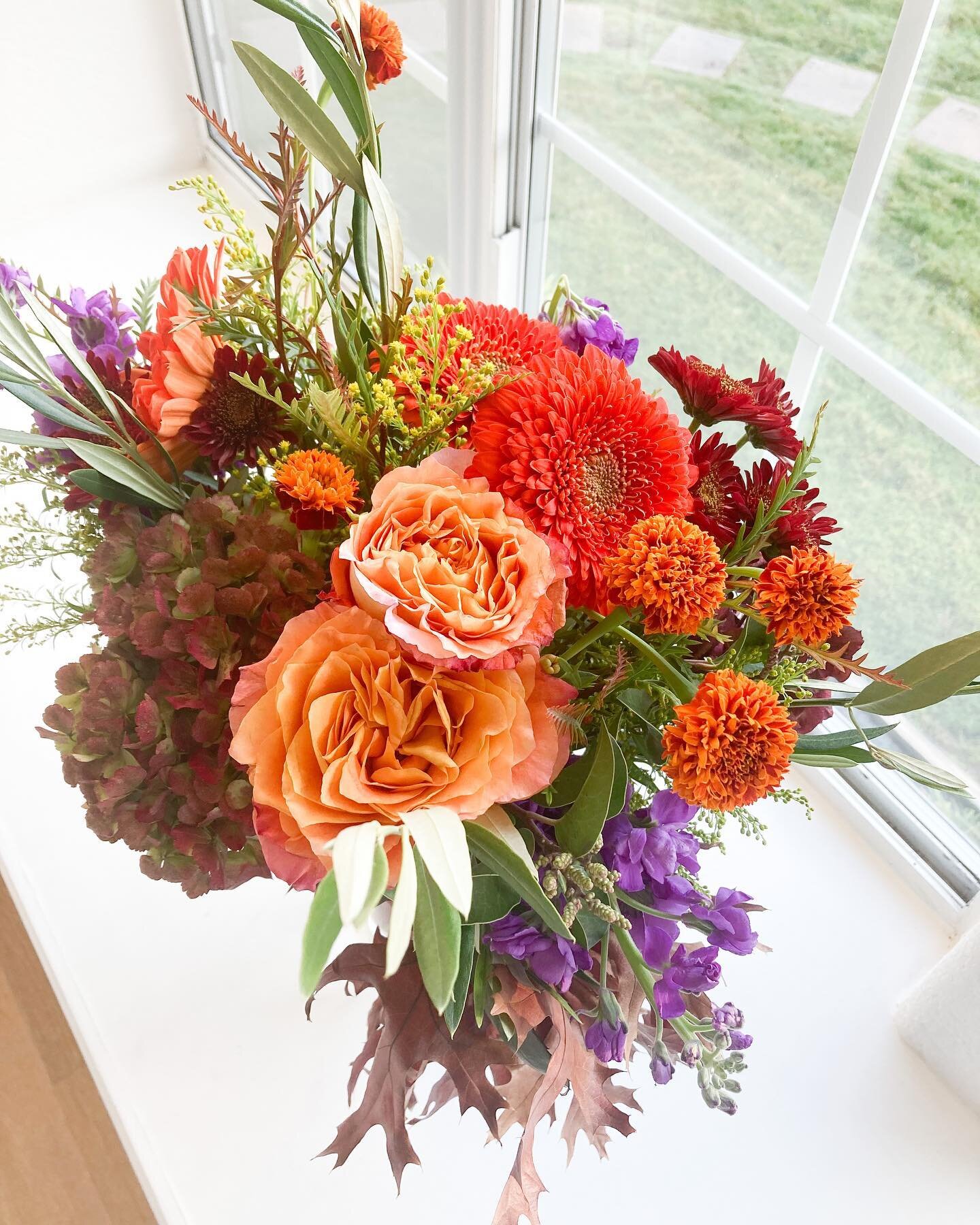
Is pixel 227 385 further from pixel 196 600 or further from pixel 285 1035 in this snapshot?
pixel 285 1035

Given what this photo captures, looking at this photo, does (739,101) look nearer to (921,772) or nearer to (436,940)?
(921,772)

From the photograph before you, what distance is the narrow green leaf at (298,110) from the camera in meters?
0.39

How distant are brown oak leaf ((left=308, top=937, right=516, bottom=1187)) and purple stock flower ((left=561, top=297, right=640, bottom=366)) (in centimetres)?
33

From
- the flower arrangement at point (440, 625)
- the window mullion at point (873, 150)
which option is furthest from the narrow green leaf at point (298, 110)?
the window mullion at point (873, 150)

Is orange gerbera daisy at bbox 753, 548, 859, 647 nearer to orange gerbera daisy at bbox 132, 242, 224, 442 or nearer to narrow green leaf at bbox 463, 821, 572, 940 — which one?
narrow green leaf at bbox 463, 821, 572, 940

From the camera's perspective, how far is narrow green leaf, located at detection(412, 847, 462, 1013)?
310mm

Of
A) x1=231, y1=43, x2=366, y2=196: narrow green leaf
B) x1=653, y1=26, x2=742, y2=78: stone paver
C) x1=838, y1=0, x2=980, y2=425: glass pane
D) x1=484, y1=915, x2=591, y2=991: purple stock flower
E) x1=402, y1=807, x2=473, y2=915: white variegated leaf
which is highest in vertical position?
x1=653, y1=26, x2=742, y2=78: stone paver

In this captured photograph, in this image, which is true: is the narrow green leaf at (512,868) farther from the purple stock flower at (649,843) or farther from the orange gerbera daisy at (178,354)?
the orange gerbera daisy at (178,354)

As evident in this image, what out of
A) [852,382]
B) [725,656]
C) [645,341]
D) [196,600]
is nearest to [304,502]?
[196,600]

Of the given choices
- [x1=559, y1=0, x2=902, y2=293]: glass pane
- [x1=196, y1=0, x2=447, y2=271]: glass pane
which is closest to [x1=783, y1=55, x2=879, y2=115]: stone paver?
[x1=559, y1=0, x2=902, y2=293]: glass pane

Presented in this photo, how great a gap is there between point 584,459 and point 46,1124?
29.8 inches

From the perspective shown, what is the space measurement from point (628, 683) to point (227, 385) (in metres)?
0.23

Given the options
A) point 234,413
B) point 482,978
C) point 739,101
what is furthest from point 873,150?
point 482,978

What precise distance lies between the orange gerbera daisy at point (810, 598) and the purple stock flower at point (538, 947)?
0.61 feet
